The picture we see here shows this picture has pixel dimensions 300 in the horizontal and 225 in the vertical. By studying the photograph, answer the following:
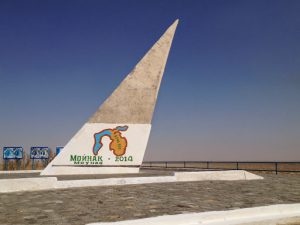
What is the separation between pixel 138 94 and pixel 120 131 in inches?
83.6

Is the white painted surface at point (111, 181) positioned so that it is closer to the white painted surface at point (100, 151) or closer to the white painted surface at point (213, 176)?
the white painted surface at point (213, 176)

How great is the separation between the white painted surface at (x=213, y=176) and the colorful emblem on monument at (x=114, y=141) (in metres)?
3.81

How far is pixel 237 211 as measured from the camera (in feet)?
19.8

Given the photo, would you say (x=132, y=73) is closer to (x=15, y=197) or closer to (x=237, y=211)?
(x=15, y=197)

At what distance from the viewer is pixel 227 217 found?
586 centimetres

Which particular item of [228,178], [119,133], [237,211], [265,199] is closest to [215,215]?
[237,211]

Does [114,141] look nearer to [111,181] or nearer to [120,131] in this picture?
[120,131]

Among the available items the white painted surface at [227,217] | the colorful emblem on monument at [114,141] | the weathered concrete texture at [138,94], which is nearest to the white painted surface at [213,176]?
the colorful emblem on monument at [114,141]

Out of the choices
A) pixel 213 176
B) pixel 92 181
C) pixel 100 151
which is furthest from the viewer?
pixel 100 151

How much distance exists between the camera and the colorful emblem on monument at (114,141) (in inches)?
631

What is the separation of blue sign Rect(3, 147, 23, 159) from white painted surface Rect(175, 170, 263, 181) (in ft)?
51.6

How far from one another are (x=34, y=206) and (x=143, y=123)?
32.7 ft

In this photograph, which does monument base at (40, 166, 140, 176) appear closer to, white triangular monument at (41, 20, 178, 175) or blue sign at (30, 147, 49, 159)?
white triangular monument at (41, 20, 178, 175)

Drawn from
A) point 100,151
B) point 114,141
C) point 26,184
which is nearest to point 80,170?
point 100,151
